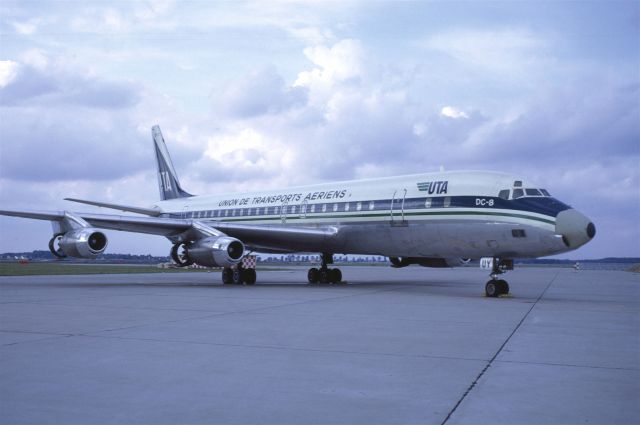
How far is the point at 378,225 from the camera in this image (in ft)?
61.5

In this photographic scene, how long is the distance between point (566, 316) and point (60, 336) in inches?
339

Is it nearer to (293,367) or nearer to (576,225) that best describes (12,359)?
(293,367)

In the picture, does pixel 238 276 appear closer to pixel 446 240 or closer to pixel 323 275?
pixel 323 275

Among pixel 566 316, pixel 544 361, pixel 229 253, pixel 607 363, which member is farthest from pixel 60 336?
pixel 229 253

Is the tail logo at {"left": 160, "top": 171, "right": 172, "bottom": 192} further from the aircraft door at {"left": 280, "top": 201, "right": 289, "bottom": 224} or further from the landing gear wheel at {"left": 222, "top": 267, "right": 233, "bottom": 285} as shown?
the landing gear wheel at {"left": 222, "top": 267, "right": 233, "bottom": 285}

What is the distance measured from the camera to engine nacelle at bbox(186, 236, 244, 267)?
61.2ft

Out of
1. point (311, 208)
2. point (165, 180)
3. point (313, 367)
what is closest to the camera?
point (313, 367)

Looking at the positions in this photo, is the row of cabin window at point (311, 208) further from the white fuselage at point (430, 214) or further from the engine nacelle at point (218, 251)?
the engine nacelle at point (218, 251)

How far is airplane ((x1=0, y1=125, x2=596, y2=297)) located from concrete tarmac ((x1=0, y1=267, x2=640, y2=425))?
4.23m

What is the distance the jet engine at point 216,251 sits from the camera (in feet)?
61.2

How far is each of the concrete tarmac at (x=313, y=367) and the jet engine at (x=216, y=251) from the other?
24.7ft

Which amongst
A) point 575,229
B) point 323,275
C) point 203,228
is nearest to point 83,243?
point 203,228

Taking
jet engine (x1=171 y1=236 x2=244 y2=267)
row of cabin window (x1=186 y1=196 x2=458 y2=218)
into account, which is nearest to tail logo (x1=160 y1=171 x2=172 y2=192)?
row of cabin window (x1=186 y1=196 x2=458 y2=218)

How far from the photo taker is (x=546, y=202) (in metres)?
15.1
